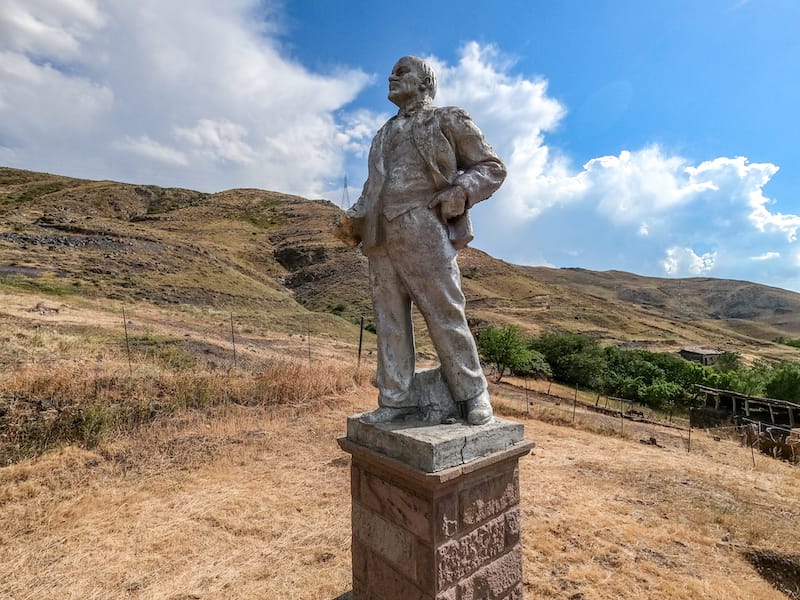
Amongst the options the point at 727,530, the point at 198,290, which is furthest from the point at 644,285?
the point at 727,530

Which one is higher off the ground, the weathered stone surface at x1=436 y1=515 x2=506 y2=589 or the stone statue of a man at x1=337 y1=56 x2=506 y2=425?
the stone statue of a man at x1=337 y1=56 x2=506 y2=425

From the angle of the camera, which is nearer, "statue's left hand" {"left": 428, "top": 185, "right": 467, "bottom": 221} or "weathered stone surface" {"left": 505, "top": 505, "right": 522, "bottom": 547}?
"statue's left hand" {"left": 428, "top": 185, "right": 467, "bottom": 221}

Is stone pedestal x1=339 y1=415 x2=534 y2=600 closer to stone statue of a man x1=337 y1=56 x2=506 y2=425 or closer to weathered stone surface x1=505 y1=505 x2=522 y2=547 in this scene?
weathered stone surface x1=505 y1=505 x2=522 y2=547

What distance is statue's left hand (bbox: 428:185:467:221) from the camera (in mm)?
2744

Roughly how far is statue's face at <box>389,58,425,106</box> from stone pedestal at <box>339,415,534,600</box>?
221 cm

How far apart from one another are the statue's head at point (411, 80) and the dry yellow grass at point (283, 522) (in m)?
3.90

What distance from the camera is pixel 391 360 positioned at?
3.04 meters

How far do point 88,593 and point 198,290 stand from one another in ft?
87.4

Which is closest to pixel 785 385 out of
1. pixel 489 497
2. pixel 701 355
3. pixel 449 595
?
pixel 701 355

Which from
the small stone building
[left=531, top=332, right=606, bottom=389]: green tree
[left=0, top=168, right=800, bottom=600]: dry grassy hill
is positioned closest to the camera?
[left=0, top=168, right=800, bottom=600]: dry grassy hill

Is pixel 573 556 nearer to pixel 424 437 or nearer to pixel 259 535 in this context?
pixel 424 437

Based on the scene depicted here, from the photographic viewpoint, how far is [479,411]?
2.82 meters

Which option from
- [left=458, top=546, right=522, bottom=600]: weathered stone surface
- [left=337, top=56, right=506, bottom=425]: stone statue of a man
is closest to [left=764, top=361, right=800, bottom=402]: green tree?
[left=458, top=546, right=522, bottom=600]: weathered stone surface

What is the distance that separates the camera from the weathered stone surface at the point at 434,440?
2441 millimetres
